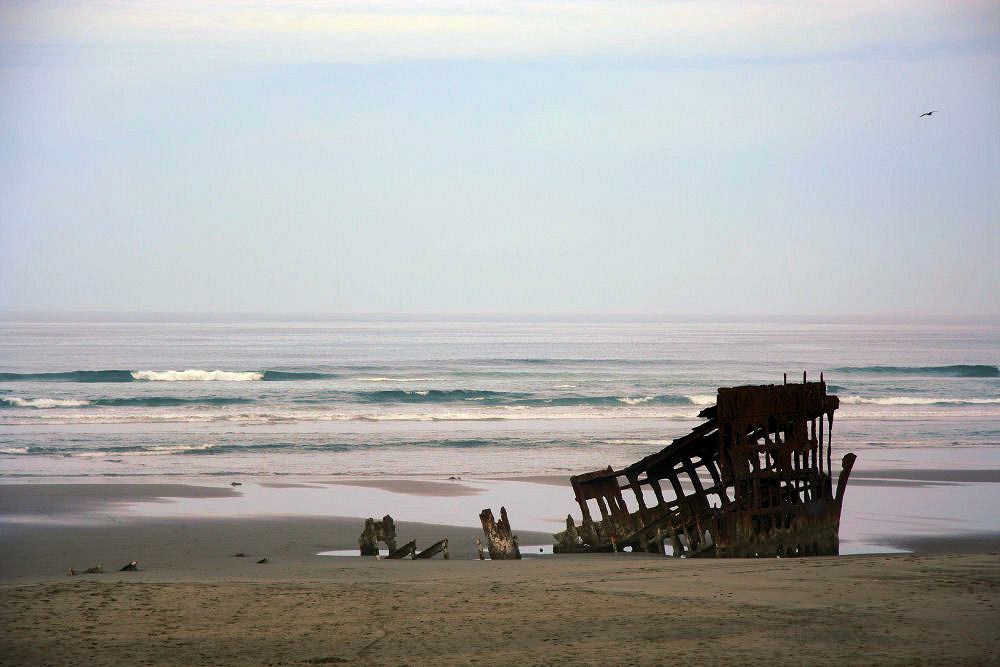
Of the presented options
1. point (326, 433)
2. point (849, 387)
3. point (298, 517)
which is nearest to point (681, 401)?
point (849, 387)

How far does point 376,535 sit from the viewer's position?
587 inches

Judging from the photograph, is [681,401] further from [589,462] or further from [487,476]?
[487,476]

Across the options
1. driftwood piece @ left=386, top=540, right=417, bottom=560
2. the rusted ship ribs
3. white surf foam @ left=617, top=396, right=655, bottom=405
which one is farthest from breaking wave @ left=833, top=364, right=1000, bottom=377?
driftwood piece @ left=386, top=540, right=417, bottom=560

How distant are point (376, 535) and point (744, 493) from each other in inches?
226

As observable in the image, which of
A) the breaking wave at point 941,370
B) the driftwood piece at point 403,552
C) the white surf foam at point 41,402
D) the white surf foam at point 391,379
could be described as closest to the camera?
the driftwood piece at point 403,552

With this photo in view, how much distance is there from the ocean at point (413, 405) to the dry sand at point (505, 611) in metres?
12.5

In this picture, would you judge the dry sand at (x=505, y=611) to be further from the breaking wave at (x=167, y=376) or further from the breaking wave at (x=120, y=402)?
the breaking wave at (x=167, y=376)

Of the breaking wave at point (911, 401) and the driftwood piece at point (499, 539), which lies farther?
the breaking wave at point (911, 401)

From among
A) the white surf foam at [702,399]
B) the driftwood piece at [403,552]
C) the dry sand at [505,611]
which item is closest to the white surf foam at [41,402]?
the white surf foam at [702,399]

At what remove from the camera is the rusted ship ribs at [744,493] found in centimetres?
1426

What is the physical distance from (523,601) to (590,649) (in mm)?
2039

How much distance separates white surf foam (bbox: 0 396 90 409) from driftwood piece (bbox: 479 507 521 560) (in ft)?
107

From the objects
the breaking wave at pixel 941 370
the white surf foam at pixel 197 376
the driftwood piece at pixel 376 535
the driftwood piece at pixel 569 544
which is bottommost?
the driftwood piece at pixel 569 544

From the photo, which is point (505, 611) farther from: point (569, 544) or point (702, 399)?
point (702, 399)
